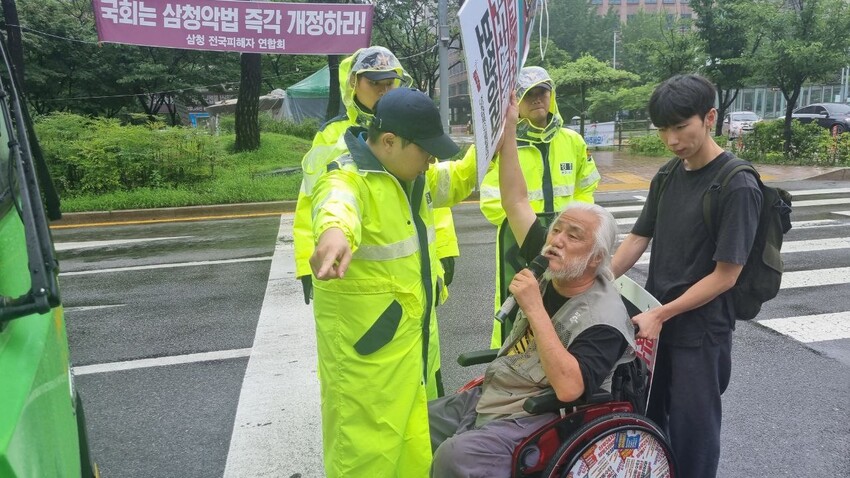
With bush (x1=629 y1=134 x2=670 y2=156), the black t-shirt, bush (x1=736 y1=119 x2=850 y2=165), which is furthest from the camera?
bush (x1=629 y1=134 x2=670 y2=156)

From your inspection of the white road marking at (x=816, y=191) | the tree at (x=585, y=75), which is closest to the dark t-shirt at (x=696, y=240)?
the white road marking at (x=816, y=191)

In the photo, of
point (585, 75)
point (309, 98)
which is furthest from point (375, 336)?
point (309, 98)

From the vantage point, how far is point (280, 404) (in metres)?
3.79

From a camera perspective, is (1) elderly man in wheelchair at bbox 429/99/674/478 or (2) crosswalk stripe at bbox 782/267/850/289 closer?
(1) elderly man in wheelchair at bbox 429/99/674/478

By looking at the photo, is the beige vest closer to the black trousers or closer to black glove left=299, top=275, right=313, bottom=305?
the black trousers

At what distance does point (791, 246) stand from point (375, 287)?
23.5 ft

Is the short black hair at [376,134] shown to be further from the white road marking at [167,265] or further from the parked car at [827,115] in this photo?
the parked car at [827,115]

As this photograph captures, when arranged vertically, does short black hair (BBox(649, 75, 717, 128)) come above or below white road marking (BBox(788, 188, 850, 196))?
above

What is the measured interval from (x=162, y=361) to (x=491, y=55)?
356 cm

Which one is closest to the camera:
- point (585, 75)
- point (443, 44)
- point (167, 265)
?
point (167, 265)

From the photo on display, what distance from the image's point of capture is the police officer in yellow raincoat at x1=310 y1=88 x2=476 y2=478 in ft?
7.00

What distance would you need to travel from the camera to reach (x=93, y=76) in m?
21.6

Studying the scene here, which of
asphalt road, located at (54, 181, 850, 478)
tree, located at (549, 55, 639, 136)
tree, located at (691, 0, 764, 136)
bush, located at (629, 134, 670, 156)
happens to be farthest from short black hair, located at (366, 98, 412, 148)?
tree, located at (549, 55, 639, 136)

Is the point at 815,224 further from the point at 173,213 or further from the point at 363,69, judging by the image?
the point at 173,213
